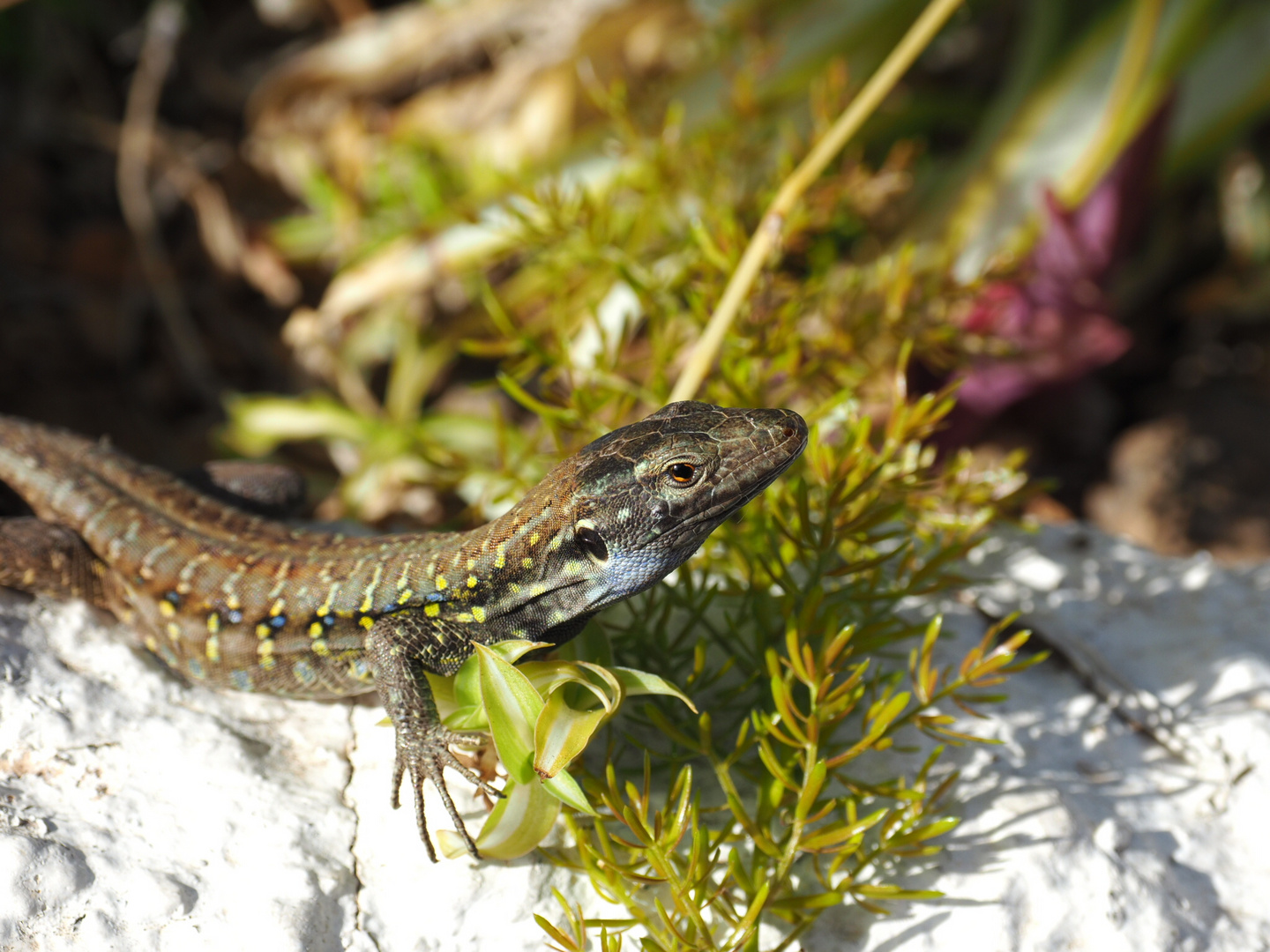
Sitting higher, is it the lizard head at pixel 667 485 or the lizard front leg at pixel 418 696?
the lizard head at pixel 667 485

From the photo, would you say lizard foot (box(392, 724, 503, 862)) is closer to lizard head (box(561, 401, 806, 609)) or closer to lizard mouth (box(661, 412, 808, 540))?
lizard head (box(561, 401, 806, 609))

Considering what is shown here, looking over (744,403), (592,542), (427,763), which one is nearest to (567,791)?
(427,763)

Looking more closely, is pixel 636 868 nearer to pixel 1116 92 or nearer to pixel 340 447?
pixel 340 447

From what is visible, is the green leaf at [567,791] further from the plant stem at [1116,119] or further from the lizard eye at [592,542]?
the plant stem at [1116,119]

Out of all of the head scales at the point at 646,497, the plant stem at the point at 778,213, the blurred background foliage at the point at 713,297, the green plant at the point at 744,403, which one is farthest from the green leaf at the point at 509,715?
the plant stem at the point at 778,213

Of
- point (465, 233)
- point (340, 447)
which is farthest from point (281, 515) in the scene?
point (465, 233)

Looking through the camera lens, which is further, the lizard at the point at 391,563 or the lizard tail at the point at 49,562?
the lizard tail at the point at 49,562

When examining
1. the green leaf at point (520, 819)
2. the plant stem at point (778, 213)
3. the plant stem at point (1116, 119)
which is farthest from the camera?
the plant stem at point (1116, 119)
